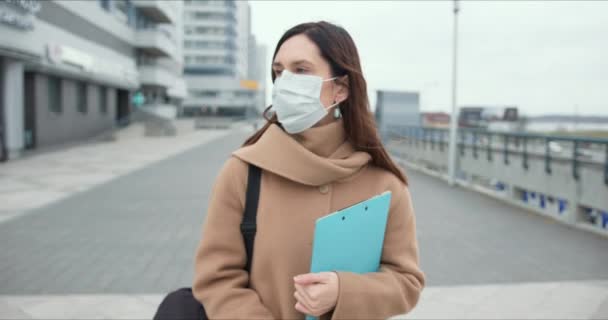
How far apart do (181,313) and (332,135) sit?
815 millimetres

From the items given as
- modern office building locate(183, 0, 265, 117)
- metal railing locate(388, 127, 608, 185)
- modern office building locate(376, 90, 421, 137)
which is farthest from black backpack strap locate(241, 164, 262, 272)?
modern office building locate(183, 0, 265, 117)

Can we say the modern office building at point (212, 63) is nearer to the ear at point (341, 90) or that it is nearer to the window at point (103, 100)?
the window at point (103, 100)

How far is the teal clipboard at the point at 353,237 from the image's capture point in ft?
5.49

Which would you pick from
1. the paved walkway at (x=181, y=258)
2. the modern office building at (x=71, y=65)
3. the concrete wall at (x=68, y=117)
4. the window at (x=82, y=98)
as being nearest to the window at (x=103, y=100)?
the modern office building at (x=71, y=65)

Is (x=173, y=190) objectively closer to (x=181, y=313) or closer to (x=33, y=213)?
(x=33, y=213)

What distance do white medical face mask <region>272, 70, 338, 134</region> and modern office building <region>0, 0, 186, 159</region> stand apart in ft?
56.7

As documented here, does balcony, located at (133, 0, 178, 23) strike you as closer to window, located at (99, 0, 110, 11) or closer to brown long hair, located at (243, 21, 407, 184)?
window, located at (99, 0, 110, 11)

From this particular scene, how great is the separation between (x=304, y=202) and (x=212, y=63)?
333 ft

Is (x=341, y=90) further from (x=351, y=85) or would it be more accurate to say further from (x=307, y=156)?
(x=307, y=156)

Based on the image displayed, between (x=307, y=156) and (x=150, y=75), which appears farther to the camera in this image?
(x=150, y=75)

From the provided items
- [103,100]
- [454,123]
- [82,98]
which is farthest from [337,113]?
[103,100]

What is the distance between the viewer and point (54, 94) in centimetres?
2580

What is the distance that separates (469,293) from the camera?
4.94 meters

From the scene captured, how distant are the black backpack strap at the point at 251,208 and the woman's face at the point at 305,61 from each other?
0.39 metres
